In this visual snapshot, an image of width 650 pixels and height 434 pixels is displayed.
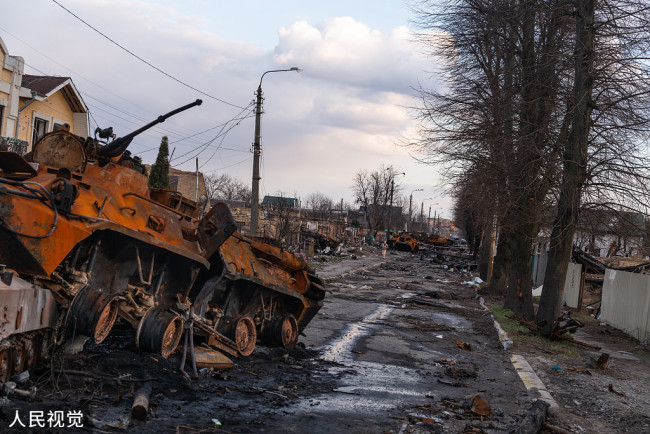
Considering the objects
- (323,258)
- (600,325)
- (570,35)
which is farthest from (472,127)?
(323,258)

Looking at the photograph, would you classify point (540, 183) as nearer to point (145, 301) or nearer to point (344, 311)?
point (344, 311)

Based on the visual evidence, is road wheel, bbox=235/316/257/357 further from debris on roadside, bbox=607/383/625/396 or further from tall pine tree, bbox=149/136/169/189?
tall pine tree, bbox=149/136/169/189

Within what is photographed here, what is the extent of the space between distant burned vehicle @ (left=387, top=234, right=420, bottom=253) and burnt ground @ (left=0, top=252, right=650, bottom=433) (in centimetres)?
5501

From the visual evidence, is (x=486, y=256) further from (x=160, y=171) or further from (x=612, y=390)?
(x=612, y=390)

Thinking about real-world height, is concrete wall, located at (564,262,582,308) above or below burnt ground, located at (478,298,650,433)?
above

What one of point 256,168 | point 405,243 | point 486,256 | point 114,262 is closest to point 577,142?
point 114,262

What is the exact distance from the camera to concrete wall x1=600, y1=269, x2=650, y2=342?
16328mm

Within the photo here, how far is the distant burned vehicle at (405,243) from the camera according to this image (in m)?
69.4

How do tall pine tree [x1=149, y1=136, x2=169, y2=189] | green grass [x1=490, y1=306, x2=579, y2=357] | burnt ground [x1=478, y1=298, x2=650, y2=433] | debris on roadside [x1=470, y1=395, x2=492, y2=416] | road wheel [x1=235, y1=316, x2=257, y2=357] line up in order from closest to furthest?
debris on roadside [x1=470, y1=395, x2=492, y2=416]
burnt ground [x1=478, y1=298, x2=650, y2=433]
road wheel [x1=235, y1=316, x2=257, y2=357]
green grass [x1=490, y1=306, x2=579, y2=357]
tall pine tree [x1=149, y1=136, x2=169, y2=189]

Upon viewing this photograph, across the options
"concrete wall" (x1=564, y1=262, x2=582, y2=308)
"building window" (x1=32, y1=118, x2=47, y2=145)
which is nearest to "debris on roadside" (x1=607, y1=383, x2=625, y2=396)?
"concrete wall" (x1=564, y1=262, x2=582, y2=308)

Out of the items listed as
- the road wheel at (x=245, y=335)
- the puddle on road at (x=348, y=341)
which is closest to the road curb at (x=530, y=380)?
the puddle on road at (x=348, y=341)

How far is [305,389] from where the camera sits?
823 cm

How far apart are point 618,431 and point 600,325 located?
13149 mm

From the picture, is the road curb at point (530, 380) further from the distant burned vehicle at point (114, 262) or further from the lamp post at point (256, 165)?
the lamp post at point (256, 165)
